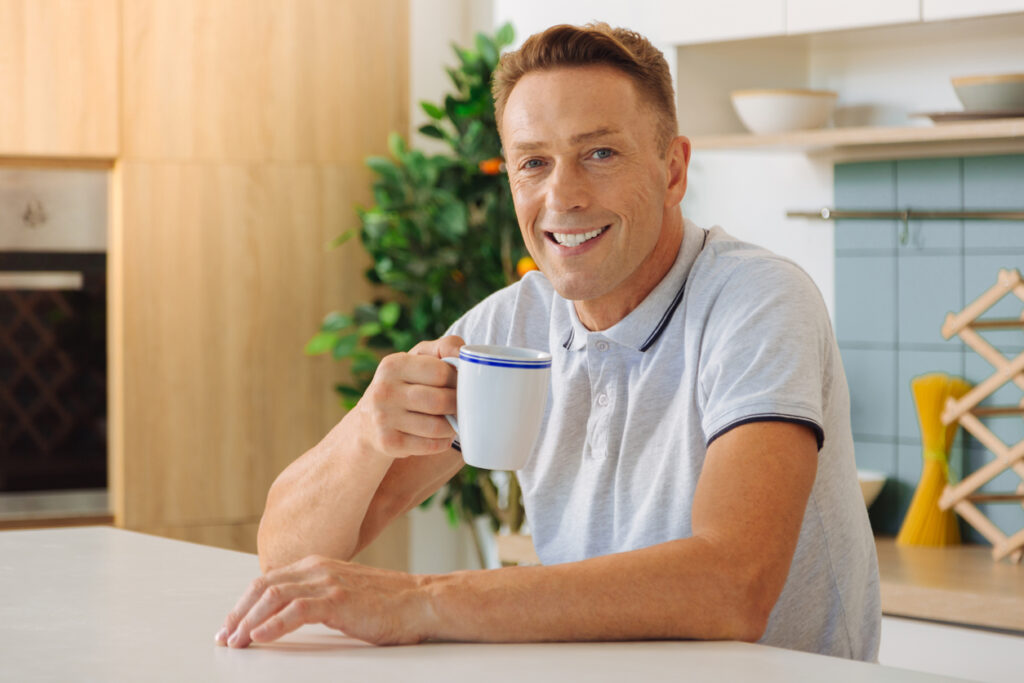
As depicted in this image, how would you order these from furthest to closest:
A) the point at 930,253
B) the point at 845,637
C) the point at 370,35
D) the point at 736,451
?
the point at 370,35 < the point at 930,253 < the point at 845,637 < the point at 736,451

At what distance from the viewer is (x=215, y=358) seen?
10.9 ft

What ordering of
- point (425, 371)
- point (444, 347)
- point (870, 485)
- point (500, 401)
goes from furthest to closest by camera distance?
point (870, 485)
point (444, 347)
point (425, 371)
point (500, 401)

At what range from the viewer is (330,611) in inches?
37.2

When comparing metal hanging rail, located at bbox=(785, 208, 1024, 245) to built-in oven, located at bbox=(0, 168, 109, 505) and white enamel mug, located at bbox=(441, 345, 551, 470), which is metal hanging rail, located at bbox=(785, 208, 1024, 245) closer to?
white enamel mug, located at bbox=(441, 345, 551, 470)

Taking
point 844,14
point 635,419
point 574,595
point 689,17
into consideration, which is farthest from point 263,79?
point 574,595

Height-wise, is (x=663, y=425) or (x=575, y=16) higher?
Answer: (x=575, y=16)

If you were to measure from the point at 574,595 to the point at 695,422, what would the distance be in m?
0.38

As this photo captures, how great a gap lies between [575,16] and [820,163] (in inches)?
31.7

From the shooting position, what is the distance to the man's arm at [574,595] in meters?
0.94

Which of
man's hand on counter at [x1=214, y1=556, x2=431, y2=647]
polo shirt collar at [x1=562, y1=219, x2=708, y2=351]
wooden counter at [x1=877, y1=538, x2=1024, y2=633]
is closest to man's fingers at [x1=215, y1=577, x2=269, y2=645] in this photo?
man's hand on counter at [x1=214, y1=556, x2=431, y2=647]

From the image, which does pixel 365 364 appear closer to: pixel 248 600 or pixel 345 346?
pixel 345 346

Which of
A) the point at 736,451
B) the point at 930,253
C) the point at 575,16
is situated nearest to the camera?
the point at 736,451

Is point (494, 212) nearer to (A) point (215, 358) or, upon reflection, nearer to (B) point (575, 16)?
(B) point (575, 16)

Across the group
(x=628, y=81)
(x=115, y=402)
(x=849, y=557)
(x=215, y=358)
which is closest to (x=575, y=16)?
(x=215, y=358)
